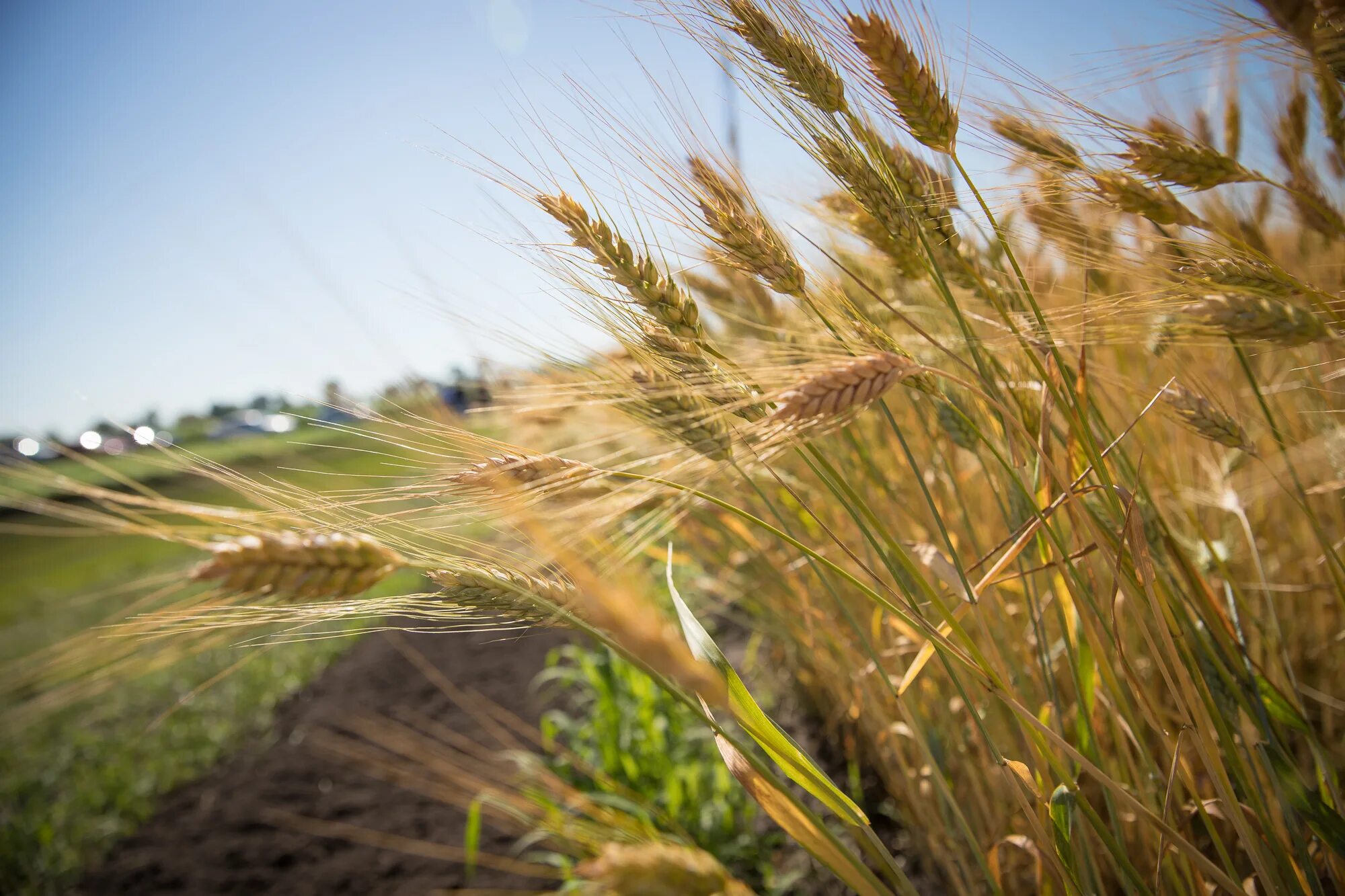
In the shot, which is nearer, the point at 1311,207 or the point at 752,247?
the point at 752,247

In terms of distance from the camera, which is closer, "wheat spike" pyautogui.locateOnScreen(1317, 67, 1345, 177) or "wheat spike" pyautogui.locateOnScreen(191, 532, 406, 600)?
"wheat spike" pyautogui.locateOnScreen(191, 532, 406, 600)

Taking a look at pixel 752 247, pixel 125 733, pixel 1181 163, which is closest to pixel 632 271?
pixel 752 247

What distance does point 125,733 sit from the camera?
422 centimetres

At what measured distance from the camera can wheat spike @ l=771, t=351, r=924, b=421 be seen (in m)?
0.67

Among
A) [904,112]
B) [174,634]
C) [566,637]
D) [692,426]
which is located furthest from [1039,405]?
[566,637]

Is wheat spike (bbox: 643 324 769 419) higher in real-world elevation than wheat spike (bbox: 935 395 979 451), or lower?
higher

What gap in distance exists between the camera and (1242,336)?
2.72 ft

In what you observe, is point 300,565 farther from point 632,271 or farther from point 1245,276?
point 1245,276

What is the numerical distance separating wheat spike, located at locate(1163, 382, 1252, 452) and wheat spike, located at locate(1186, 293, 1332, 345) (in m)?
0.11

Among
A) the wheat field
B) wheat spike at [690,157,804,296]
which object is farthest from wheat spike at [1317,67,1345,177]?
wheat spike at [690,157,804,296]

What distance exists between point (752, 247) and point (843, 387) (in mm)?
291

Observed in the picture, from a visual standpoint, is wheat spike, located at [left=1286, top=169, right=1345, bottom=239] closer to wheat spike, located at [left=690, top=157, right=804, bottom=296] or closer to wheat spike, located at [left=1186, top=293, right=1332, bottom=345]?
wheat spike, located at [left=1186, top=293, right=1332, bottom=345]

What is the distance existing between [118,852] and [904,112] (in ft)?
13.3

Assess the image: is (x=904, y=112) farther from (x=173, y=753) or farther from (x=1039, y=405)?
(x=173, y=753)
